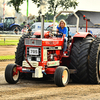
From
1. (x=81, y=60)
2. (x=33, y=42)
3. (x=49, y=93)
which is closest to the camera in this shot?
(x=49, y=93)

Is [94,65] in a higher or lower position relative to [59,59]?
lower

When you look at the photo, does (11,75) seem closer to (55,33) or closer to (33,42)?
(33,42)

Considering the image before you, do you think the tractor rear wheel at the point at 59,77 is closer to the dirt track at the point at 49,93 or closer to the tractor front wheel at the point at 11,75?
the dirt track at the point at 49,93

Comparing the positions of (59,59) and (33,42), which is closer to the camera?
(33,42)

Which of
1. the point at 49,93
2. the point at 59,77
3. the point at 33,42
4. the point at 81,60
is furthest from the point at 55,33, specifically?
the point at 49,93

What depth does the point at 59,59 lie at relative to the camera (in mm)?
7477

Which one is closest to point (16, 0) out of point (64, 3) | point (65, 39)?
point (64, 3)

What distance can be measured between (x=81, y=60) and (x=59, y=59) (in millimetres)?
636

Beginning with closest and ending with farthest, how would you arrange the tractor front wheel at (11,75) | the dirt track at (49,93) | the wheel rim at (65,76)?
the dirt track at (49,93) → the wheel rim at (65,76) → the tractor front wheel at (11,75)

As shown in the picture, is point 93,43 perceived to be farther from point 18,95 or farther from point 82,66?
point 18,95

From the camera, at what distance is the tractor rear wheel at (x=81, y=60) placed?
7.15m

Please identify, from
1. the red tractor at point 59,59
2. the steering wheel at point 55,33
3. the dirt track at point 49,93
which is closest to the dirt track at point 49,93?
the dirt track at point 49,93

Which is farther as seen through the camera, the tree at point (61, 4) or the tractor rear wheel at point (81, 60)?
the tree at point (61, 4)

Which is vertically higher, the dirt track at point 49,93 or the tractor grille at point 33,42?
the tractor grille at point 33,42
